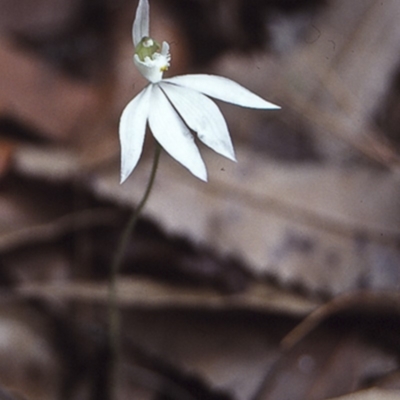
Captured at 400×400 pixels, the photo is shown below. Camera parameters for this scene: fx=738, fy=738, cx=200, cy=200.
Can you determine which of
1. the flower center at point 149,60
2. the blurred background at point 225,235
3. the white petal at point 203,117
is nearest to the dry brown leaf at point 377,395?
the blurred background at point 225,235

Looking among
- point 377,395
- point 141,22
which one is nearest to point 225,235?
point 377,395

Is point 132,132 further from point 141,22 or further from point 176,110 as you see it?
point 141,22

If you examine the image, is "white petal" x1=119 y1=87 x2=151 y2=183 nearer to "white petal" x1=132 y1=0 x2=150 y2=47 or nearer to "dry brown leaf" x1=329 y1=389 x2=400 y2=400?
"white petal" x1=132 y1=0 x2=150 y2=47

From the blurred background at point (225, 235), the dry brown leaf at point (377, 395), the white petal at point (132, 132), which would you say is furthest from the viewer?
the blurred background at point (225, 235)

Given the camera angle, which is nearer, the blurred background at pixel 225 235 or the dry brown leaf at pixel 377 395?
the dry brown leaf at pixel 377 395

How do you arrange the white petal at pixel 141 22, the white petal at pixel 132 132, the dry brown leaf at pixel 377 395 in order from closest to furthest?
the white petal at pixel 132 132 → the white petal at pixel 141 22 → the dry brown leaf at pixel 377 395

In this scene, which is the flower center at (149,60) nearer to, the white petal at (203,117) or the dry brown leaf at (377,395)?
the white petal at (203,117)

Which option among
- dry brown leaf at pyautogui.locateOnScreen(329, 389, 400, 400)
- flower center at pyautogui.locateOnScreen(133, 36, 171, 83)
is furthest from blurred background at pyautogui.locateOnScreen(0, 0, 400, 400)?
flower center at pyautogui.locateOnScreen(133, 36, 171, 83)

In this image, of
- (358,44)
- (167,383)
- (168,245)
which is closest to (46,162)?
(168,245)
